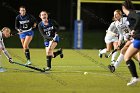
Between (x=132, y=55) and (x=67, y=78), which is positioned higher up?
(x=132, y=55)

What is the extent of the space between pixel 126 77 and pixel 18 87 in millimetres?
3075

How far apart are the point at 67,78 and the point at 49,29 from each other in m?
1.94

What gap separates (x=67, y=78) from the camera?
11602mm

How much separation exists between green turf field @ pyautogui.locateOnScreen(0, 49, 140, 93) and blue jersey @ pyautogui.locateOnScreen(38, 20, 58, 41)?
3.19ft

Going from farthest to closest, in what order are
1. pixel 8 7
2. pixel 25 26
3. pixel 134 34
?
pixel 8 7, pixel 25 26, pixel 134 34

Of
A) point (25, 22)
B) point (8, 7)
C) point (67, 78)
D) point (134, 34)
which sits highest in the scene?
point (134, 34)

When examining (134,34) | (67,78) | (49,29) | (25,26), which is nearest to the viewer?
(134,34)

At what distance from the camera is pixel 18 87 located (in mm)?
10156

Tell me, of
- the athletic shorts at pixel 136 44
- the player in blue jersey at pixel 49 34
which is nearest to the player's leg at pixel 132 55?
the athletic shorts at pixel 136 44

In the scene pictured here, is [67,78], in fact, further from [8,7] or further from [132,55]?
[8,7]

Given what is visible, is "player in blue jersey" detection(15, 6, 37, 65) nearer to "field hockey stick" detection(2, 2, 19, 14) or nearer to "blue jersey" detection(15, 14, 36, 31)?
"blue jersey" detection(15, 14, 36, 31)

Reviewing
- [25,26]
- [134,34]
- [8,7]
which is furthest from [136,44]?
[8,7]

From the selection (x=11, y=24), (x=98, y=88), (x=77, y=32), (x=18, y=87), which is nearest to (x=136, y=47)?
(x=98, y=88)

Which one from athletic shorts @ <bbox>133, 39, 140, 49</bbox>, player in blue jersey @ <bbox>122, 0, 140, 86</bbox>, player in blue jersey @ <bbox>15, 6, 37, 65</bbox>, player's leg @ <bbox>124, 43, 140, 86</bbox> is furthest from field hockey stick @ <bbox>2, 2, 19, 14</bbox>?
athletic shorts @ <bbox>133, 39, 140, 49</bbox>
